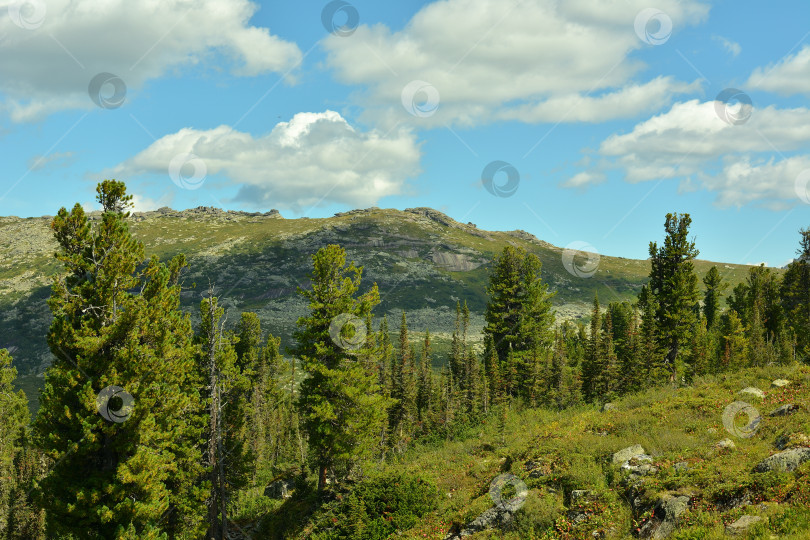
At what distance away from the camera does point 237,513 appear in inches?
1791

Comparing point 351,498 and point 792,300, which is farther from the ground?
point 792,300

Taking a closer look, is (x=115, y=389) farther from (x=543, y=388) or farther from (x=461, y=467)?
(x=543, y=388)

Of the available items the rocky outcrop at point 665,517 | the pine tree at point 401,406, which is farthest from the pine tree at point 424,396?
the rocky outcrop at point 665,517

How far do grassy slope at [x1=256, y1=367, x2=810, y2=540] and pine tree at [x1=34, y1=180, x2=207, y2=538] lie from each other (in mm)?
10947

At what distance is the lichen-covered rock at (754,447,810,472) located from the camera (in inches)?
487

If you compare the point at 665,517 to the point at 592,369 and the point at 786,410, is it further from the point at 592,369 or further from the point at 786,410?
the point at 592,369

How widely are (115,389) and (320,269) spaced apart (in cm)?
1375

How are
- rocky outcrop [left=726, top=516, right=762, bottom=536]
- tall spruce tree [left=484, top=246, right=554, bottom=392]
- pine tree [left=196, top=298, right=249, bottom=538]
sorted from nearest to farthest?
rocky outcrop [left=726, top=516, right=762, bottom=536] < pine tree [left=196, top=298, right=249, bottom=538] < tall spruce tree [left=484, top=246, right=554, bottom=392]

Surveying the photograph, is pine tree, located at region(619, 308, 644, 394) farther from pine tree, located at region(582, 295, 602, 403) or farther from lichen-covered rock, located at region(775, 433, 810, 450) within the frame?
lichen-covered rock, located at region(775, 433, 810, 450)

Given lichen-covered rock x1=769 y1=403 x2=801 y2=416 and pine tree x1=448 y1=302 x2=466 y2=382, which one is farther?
pine tree x1=448 y1=302 x2=466 y2=382


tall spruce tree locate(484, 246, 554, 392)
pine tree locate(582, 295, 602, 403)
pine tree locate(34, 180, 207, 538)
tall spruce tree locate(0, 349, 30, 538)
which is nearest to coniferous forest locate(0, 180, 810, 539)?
pine tree locate(34, 180, 207, 538)

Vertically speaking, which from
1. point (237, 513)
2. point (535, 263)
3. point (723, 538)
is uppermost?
point (535, 263)

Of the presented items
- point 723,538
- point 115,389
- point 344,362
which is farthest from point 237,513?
point 723,538

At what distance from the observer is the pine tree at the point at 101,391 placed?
1809 cm
